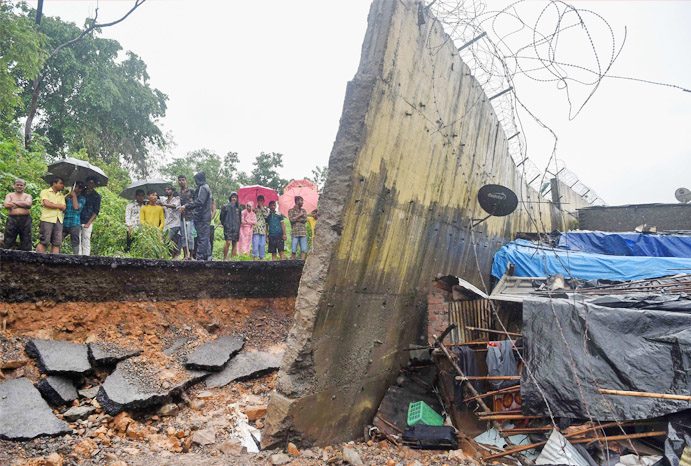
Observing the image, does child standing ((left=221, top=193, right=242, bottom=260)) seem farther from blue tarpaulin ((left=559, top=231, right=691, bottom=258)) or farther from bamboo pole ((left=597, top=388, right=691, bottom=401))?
blue tarpaulin ((left=559, top=231, right=691, bottom=258))

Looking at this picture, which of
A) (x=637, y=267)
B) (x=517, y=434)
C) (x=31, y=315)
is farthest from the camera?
(x=637, y=267)

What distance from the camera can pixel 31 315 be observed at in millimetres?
4207

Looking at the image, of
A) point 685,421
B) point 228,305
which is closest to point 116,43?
point 228,305

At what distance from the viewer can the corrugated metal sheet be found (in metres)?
4.78

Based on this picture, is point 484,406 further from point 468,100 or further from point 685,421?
point 468,100

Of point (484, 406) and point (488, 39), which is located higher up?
point (488, 39)

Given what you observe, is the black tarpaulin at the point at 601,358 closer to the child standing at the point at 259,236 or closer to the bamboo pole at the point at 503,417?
the bamboo pole at the point at 503,417

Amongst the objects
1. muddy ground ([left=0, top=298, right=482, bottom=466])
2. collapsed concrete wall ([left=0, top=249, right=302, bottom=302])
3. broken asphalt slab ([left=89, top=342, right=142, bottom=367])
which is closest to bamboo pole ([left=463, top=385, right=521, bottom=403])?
muddy ground ([left=0, top=298, right=482, bottom=466])

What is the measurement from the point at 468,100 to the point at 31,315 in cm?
591

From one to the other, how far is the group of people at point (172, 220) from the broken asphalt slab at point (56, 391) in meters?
2.71

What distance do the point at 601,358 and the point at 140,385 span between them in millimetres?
4422

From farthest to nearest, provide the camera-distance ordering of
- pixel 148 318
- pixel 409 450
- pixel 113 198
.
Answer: pixel 113 198
pixel 148 318
pixel 409 450

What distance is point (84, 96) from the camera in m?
17.0

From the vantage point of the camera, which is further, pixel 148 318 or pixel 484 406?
pixel 148 318
